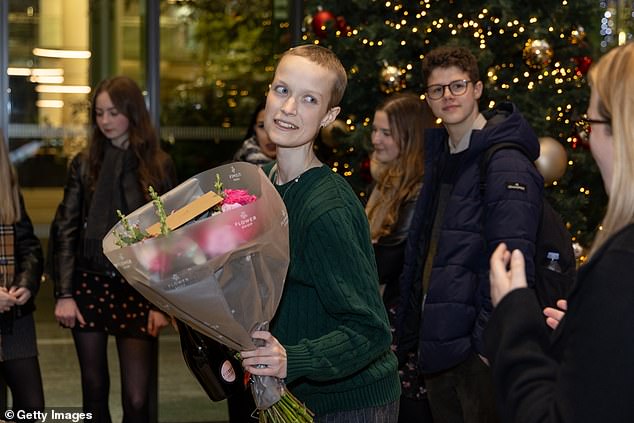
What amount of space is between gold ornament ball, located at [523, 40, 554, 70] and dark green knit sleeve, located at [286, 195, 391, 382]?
10.2ft

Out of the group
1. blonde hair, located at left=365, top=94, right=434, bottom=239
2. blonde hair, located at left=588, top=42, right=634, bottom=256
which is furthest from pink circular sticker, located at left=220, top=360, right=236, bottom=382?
blonde hair, located at left=365, top=94, right=434, bottom=239

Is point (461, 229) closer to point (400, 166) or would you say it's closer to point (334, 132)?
point (400, 166)

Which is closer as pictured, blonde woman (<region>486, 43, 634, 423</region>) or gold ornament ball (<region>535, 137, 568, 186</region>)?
blonde woman (<region>486, 43, 634, 423</region>)

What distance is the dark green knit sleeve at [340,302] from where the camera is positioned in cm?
250

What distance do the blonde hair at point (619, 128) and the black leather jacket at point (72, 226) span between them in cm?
338

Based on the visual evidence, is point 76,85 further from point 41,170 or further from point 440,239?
point 440,239

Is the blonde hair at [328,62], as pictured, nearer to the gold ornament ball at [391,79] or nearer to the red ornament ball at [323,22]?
the gold ornament ball at [391,79]

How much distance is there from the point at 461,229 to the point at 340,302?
128cm

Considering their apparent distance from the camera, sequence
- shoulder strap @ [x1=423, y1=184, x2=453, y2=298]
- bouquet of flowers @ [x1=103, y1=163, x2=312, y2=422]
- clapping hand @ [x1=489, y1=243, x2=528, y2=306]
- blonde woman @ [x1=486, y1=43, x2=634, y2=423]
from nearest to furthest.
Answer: blonde woman @ [x1=486, y1=43, x2=634, y2=423], clapping hand @ [x1=489, y1=243, x2=528, y2=306], bouquet of flowers @ [x1=103, y1=163, x2=312, y2=422], shoulder strap @ [x1=423, y1=184, x2=453, y2=298]

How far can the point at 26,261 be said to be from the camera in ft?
16.0

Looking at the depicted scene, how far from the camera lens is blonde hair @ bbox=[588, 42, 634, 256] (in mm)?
1779

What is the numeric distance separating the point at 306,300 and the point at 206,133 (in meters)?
3.91

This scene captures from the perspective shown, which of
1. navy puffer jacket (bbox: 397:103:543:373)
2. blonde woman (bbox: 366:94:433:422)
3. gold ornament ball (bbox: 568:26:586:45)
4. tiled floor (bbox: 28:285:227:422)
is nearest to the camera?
navy puffer jacket (bbox: 397:103:543:373)

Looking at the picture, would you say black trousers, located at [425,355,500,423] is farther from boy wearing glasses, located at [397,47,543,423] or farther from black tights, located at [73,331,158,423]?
black tights, located at [73,331,158,423]
